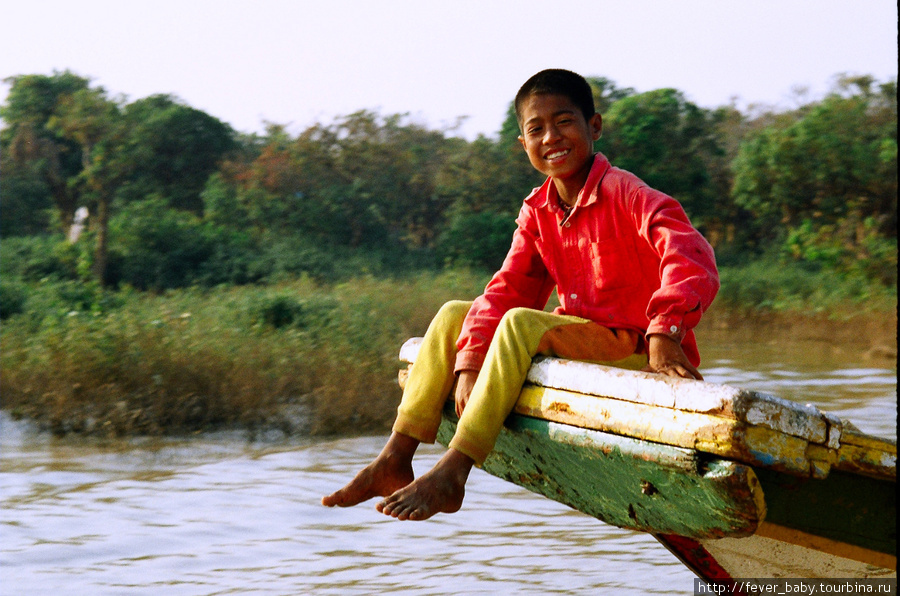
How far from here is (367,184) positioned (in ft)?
59.5

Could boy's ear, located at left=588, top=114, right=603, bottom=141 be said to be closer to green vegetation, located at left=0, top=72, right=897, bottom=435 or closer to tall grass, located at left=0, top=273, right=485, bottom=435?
tall grass, located at left=0, top=273, right=485, bottom=435

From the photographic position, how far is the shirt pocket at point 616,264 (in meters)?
2.66

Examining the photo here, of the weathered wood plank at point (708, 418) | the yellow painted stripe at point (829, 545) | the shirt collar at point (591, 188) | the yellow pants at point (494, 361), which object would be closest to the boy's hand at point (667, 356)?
the weathered wood plank at point (708, 418)

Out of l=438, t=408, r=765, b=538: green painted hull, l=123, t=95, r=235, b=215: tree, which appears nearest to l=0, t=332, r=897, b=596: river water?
l=438, t=408, r=765, b=538: green painted hull

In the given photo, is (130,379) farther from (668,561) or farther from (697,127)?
(697,127)

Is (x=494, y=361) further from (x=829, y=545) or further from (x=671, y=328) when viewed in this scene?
(x=829, y=545)

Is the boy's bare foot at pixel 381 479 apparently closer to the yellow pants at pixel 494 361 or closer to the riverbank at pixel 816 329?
the yellow pants at pixel 494 361

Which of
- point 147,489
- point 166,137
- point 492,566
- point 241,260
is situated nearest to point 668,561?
point 492,566

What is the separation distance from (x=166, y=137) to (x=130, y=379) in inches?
479

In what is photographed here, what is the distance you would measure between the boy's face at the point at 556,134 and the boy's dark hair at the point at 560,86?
0.04ft

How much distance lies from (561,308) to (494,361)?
1.46ft

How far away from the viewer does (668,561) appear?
4.09 m

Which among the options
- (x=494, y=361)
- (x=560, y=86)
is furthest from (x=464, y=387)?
(x=560, y=86)

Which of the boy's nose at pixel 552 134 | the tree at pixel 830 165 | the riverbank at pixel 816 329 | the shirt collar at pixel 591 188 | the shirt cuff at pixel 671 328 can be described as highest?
the tree at pixel 830 165
